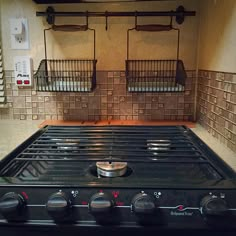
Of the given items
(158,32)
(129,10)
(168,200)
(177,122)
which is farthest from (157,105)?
(168,200)

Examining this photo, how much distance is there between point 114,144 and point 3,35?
0.97 metres

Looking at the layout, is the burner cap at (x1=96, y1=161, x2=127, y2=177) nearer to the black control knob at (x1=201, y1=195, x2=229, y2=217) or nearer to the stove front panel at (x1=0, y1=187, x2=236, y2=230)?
the stove front panel at (x1=0, y1=187, x2=236, y2=230)

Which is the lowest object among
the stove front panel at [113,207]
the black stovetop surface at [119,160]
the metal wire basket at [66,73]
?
the stove front panel at [113,207]

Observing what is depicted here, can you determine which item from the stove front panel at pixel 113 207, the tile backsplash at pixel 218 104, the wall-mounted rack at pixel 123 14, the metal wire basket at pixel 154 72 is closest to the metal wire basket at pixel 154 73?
the metal wire basket at pixel 154 72

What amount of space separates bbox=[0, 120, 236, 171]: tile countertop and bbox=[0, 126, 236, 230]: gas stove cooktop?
135mm

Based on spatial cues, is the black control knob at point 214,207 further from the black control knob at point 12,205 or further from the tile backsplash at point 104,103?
the tile backsplash at point 104,103

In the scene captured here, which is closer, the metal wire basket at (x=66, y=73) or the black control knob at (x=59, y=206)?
the black control knob at (x=59, y=206)

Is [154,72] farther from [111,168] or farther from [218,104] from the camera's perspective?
[111,168]

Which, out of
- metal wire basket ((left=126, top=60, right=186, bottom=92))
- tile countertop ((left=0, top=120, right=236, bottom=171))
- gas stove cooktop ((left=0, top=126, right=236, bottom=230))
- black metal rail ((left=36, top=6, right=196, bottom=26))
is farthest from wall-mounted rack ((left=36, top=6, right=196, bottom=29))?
gas stove cooktop ((left=0, top=126, right=236, bottom=230))

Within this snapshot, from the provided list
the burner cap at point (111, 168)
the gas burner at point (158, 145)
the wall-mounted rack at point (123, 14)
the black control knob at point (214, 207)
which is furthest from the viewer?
the wall-mounted rack at point (123, 14)

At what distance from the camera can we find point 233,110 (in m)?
0.93

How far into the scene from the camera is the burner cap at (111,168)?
0.66 metres

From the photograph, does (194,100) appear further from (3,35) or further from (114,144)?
(3,35)

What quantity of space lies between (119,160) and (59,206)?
0.71ft
